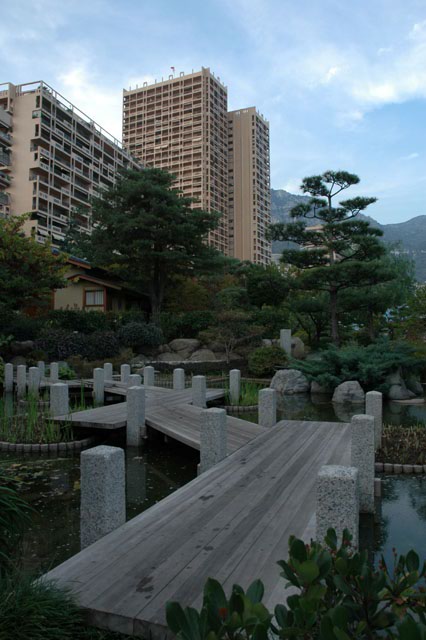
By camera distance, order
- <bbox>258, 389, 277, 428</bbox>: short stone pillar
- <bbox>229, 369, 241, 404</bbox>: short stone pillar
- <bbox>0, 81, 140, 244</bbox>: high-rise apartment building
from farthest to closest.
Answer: <bbox>0, 81, 140, 244</bbox>: high-rise apartment building, <bbox>229, 369, 241, 404</bbox>: short stone pillar, <bbox>258, 389, 277, 428</bbox>: short stone pillar

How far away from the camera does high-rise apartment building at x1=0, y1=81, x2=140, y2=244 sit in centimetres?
4784

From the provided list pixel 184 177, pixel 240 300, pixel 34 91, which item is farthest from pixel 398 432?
pixel 184 177

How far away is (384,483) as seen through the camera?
240 inches

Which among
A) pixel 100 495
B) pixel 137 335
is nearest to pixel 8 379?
pixel 137 335

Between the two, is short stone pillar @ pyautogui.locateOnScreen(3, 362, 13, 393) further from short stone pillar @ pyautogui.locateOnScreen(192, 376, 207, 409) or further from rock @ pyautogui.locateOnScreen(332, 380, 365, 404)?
rock @ pyautogui.locateOnScreen(332, 380, 365, 404)

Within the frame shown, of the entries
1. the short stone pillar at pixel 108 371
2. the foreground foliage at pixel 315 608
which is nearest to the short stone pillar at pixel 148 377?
the short stone pillar at pixel 108 371

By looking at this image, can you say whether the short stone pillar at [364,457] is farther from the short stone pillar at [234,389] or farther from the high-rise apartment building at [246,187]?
the high-rise apartment building at [246,187]

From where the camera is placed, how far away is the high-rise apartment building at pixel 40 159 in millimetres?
47844

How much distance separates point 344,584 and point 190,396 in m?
10.2

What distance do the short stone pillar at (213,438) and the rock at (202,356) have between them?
1607 cm

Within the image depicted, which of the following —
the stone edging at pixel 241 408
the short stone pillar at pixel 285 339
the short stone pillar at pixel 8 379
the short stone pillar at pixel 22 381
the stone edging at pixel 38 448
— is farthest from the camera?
the short stone pillar at pixel 285 339

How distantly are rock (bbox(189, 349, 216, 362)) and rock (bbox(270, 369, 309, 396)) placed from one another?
694cm

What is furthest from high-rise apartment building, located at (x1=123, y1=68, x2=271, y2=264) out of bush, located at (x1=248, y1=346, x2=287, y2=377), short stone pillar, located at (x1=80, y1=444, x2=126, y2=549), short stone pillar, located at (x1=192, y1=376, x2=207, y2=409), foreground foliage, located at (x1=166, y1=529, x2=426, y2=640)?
foreground foliage, located at (x1=166, y1=529, x2=426, y2=640)

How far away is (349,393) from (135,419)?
773 cm
